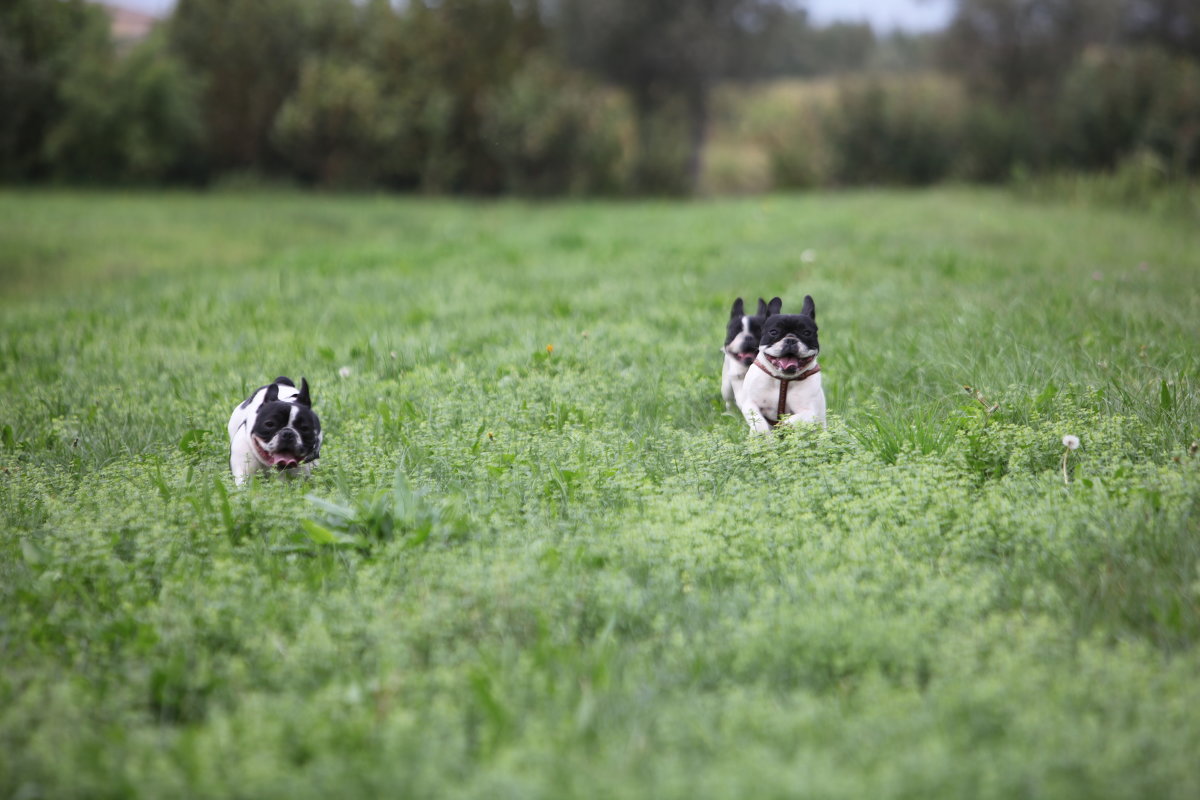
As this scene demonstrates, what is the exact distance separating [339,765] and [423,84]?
23.5 meters

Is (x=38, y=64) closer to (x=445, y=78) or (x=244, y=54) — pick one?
(x=244, y=54)

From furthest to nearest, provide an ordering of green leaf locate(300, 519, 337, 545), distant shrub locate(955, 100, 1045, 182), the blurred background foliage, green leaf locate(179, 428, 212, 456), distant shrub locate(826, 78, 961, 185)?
1. distant shrub locate(826, 78, 961, 185)
2. distant shrub locate(955, 100, 1045, 182)
3. the blurred background foliage
4. green leaf locate(179, 428, 212, 456)
5. green leaf locate(300, 519, 337, 545)

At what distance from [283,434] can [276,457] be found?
14cm

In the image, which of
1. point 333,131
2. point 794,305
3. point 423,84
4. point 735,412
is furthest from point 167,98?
point 735,412

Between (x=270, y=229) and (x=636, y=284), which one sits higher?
(x=270, y=229)

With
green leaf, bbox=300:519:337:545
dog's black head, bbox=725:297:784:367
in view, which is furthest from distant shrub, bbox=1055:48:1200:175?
green leaf, bbox=300:519:337:545

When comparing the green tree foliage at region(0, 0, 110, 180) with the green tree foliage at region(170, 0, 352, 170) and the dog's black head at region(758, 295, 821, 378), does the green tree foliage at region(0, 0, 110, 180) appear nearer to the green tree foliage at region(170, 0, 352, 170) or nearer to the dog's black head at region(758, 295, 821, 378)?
the green tree foliage at region(170, 0, 352, 170)

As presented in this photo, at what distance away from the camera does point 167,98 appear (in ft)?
71.6

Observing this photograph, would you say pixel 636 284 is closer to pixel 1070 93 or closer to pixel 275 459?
pixel 275 459

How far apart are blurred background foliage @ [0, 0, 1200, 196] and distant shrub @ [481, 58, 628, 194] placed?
0.18 feet

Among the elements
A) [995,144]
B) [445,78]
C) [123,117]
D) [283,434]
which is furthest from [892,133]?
[283,434]

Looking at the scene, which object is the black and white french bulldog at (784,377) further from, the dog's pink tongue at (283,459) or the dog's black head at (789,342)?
the dog's pink tongue at (283,459)

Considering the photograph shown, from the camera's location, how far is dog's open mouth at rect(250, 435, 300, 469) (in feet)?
14.0

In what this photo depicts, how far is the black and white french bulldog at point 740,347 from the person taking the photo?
4969mm
